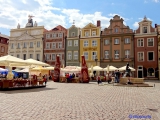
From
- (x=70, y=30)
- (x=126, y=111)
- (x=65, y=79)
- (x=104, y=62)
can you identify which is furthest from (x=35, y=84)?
(x=70, y=30)

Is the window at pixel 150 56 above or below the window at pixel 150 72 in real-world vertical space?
above

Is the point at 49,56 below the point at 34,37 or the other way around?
below

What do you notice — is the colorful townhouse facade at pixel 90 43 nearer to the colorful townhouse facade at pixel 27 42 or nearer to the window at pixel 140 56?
the window at pixel 140 56

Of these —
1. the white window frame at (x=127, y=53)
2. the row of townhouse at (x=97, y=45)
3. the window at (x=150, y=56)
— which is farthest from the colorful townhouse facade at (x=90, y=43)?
the window at (x=150, y=56)

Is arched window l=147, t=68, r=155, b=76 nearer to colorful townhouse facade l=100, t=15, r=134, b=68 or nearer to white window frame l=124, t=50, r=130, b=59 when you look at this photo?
colorful townhouse facade l=100, t=15, r=134, b=68

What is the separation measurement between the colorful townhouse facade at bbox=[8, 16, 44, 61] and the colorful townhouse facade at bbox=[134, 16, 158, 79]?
2195cm

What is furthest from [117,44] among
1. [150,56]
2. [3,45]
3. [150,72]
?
[3,45]

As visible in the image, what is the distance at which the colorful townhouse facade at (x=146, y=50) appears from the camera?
38.3 m

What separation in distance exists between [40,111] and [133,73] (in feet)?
112

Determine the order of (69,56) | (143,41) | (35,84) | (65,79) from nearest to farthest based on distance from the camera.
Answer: (35,84), (65,79), (143,41), (69,56)

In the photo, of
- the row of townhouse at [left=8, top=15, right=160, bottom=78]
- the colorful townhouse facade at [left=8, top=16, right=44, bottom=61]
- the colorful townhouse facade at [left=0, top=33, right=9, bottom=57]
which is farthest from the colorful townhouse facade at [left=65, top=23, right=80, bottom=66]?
the colorful townhouse facade at [left=0, top=33, right=9, bottom=57]

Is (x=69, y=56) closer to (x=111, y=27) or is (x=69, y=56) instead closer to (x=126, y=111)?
(x=111, y=27)

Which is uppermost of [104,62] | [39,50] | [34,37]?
[34,37]

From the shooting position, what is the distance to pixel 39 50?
48.0m
